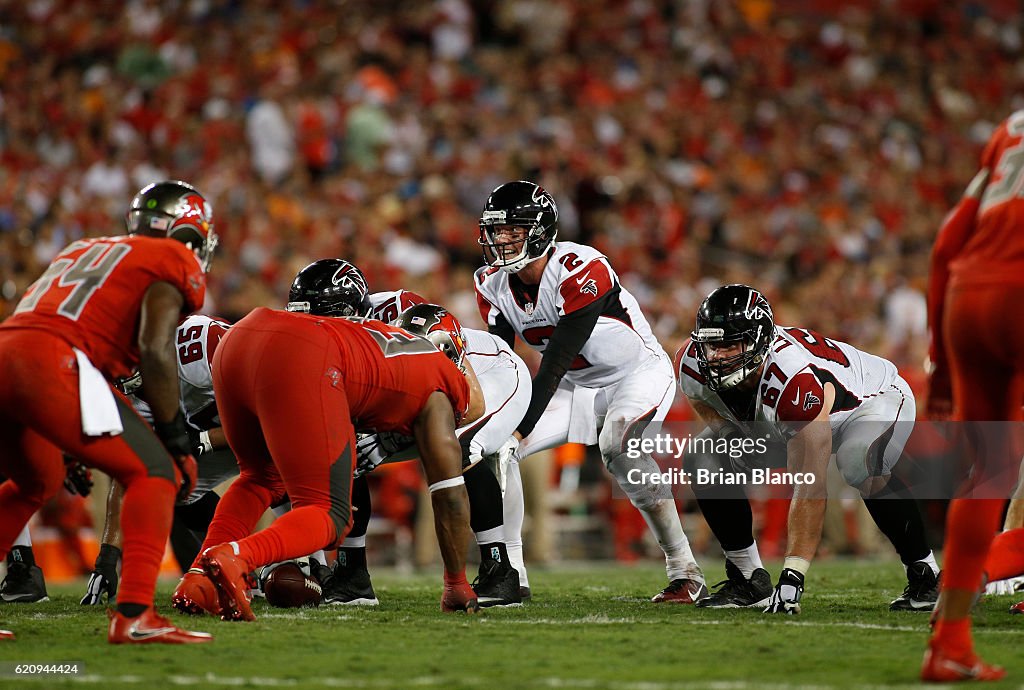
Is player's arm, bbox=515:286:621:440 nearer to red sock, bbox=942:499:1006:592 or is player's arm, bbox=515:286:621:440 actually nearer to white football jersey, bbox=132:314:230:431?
white football jersey, bbox=132:314:230:431

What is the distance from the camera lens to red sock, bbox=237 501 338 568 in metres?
4.97

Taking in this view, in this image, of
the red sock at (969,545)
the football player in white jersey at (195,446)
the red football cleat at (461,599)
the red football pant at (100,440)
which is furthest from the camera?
the football player in white jersey at (195,446)

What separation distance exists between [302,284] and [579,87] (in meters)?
11.2

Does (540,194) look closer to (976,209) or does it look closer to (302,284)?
(302,284)

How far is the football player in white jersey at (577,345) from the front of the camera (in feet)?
21.8

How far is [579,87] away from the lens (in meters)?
17.0

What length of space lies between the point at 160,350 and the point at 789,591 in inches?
113

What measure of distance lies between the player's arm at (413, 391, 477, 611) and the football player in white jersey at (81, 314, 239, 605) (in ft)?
4.85

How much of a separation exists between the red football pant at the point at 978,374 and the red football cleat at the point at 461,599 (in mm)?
2306

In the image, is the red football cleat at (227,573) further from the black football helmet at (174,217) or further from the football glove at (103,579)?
the football glove at (103,579)

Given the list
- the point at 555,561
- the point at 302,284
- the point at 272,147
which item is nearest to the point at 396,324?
the point at 302,284

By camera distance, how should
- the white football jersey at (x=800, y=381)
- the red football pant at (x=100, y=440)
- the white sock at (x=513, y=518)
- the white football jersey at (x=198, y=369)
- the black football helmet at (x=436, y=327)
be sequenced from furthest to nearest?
the white sock at (x=513, y=518), the white football jersey at (x=198, y=369), the black football helmet at (x=436, y=327), the white football jersey at (x=800, y=381), the red football pant at (x=100, y=440)

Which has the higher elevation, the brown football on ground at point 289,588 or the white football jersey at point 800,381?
the white football jersey at point 800,381

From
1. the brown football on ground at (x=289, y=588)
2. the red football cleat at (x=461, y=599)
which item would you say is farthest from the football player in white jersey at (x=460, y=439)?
the red football cleat at (x=461, y=599)
